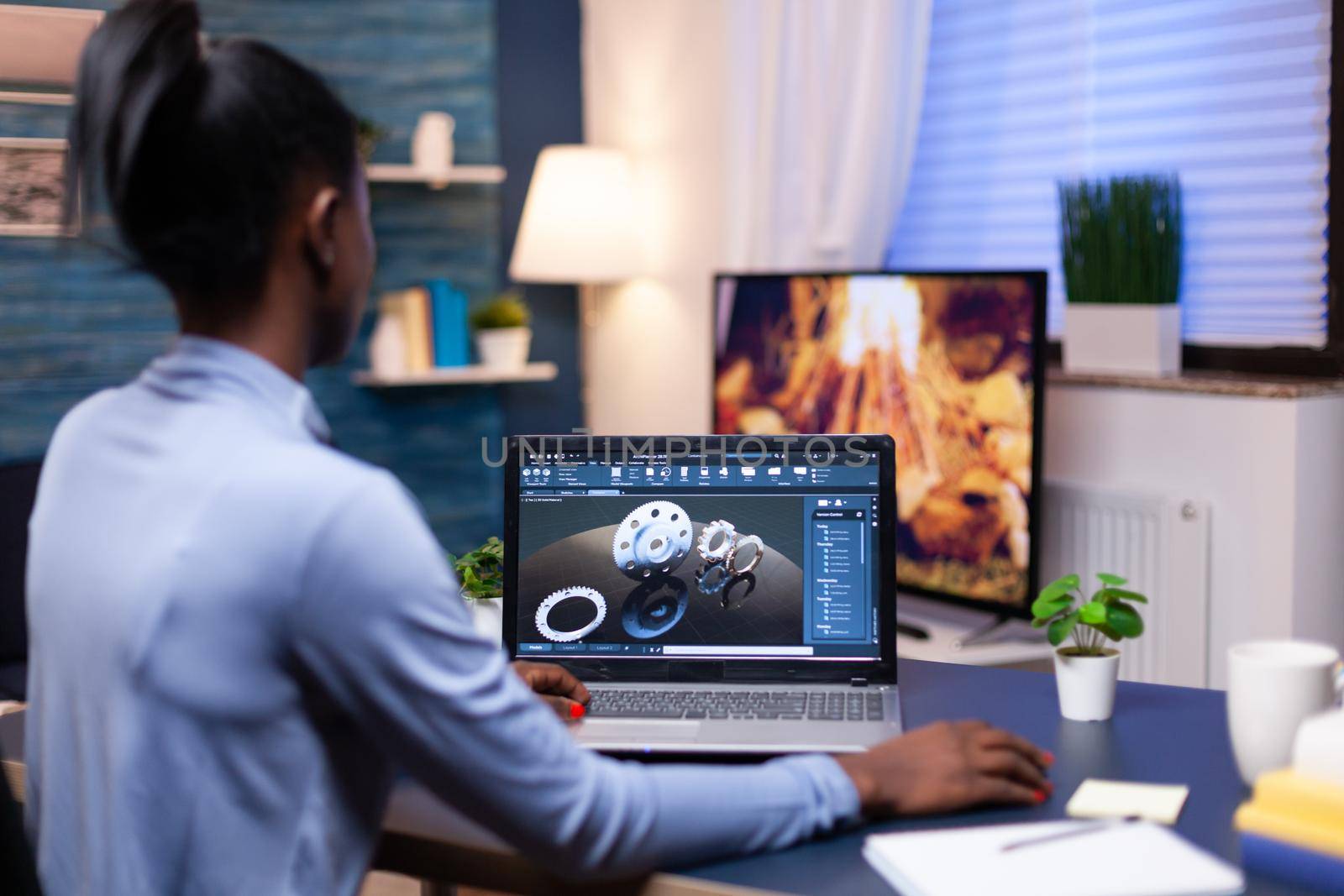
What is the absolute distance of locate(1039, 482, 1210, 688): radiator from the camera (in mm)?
2672

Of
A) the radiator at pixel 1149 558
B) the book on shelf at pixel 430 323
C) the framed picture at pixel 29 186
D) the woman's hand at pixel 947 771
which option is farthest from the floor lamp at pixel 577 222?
the woman's hand at pixel 947 771

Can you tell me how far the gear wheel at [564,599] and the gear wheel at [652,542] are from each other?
5 centimetres

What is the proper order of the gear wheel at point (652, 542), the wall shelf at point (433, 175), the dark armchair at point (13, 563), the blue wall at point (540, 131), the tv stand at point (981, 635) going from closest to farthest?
the gear wheel at point (652, 542)
the tv stand at point (981, 635)
the dark armchair at point (13, 563)
the wall shelf at point (433, 175)
the blue wall at point (540, 131)

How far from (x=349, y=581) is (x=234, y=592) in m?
0.08

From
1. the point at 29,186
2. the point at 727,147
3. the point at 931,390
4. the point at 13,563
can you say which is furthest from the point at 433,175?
the point at 931,390

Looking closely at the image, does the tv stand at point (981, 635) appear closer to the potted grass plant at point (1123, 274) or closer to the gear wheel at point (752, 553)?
the potted grass plant at point (1123, 274)

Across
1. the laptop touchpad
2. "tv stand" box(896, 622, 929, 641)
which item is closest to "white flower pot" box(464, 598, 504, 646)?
the laptop touchpad

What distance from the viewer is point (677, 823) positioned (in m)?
1.10

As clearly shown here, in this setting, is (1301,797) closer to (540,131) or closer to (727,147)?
(727,147)

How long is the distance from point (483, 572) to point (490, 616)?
82 millimetres

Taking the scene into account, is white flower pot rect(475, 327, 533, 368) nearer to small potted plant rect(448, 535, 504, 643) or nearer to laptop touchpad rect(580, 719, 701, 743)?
small potted plant rect(448, 535, 504, 643)

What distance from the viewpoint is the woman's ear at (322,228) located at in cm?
100

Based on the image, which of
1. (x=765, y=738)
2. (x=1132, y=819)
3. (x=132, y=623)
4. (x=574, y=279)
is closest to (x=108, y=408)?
(x=132, y=623)

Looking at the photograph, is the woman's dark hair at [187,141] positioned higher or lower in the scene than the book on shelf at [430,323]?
higher
